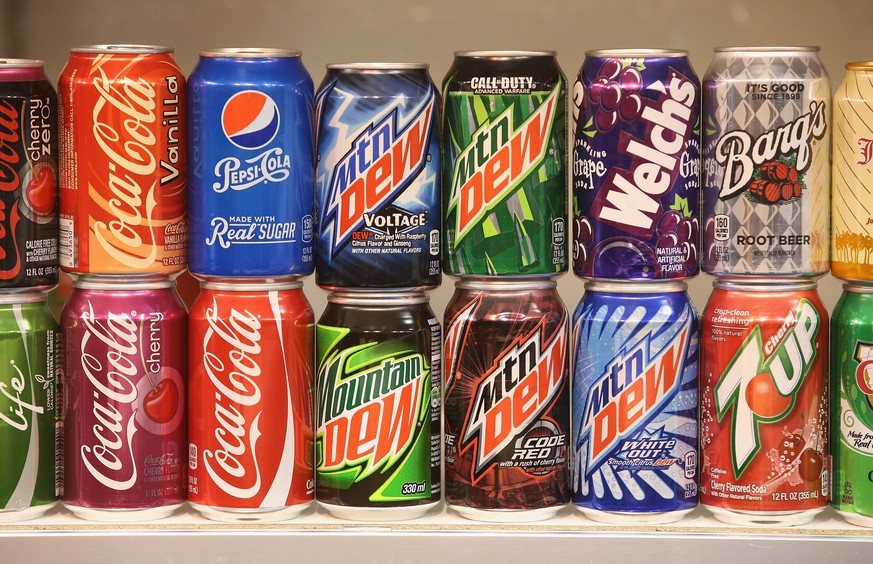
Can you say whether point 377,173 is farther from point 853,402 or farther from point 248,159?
point 853,402

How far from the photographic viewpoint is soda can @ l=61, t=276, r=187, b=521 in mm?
1435

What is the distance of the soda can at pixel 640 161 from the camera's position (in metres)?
1.40

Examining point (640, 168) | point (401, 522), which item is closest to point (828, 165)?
point (640, 168)

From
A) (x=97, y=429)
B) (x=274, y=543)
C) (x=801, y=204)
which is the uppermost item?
(x=801, y=204)

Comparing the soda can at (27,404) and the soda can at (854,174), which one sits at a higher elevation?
the soda can at (854,174)

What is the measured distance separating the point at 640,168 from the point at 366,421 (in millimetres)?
444

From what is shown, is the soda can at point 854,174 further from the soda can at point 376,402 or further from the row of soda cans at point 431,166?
the soda can at point 376,402

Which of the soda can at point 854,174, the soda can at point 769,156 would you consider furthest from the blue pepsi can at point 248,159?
the soda can at point 854,174

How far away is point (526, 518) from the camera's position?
146 cm

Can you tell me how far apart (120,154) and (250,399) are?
1.08 feet

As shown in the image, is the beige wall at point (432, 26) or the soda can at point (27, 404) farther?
the beige wall at point (432, 26)

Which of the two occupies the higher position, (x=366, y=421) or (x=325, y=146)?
(x=325, y=146)

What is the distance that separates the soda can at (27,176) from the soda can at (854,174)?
37.4 inches

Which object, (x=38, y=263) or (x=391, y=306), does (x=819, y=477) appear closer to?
(x=391, y=306)
